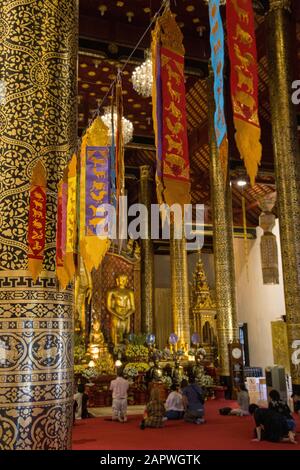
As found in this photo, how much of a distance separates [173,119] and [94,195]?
112 centimetres

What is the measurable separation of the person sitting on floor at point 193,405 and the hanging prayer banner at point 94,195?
3563 millimetres

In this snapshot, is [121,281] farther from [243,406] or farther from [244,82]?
[244,82]

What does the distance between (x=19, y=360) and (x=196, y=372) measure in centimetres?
805

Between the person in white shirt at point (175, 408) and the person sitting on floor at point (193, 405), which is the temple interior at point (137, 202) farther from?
the person sitting on floor at point (193, 405)

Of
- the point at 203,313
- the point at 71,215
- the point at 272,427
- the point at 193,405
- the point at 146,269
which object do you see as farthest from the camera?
the point at 203,313

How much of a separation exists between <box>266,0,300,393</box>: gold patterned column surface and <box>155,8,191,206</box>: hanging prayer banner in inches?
170

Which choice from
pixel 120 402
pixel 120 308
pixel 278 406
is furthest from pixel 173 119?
pixel 120 308

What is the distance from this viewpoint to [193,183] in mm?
15742

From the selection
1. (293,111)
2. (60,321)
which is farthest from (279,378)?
(60,321)

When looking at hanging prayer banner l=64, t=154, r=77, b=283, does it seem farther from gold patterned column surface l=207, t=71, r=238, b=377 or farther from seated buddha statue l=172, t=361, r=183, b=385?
seated buddha statue l=172, t=361, r=183, b=385

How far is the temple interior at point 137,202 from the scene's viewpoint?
2471 millimetres

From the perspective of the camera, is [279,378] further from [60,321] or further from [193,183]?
[193,183]

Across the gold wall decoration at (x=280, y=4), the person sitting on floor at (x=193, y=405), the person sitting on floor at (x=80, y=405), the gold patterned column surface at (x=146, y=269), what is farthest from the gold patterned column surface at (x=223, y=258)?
the gold patterned column surface at (x=146, y=269)

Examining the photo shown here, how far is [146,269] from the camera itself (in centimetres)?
1520
